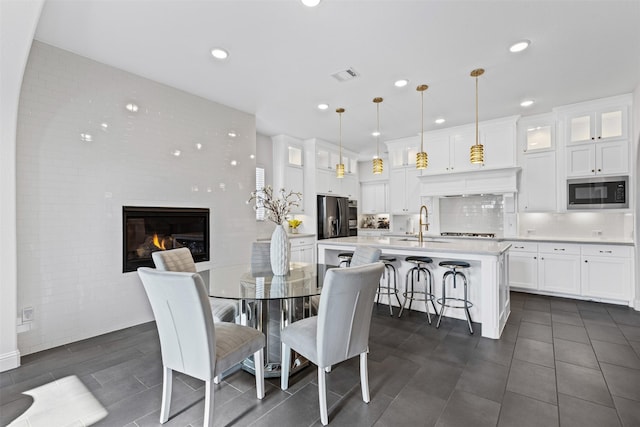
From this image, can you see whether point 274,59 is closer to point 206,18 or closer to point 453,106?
point 206,18

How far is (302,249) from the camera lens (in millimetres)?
5723

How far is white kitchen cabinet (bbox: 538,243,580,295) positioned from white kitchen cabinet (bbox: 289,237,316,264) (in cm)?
385

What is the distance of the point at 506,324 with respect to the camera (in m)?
3.41

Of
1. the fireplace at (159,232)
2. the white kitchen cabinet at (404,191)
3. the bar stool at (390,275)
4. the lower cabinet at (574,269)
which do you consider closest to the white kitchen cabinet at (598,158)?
the lower cabinet at (574,269)

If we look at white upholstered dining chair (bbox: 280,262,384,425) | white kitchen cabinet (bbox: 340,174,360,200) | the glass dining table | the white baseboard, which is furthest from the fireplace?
white kitchen cabinet (bbox: 340,174,360,200)

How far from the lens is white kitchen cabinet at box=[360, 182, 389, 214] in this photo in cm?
749

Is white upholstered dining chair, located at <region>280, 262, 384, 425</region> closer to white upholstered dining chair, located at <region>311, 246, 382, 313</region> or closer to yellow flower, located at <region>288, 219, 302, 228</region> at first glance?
white upholstered dining chair, located at <region>311, 246, 382, 313</region>

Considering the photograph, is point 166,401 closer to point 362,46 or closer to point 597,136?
point 362,46

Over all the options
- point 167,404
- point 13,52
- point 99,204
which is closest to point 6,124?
point 13,52

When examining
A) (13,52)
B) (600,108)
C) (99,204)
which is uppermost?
(600,108)

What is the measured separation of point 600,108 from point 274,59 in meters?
4.64

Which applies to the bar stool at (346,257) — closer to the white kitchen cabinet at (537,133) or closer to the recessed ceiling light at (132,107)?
the recessed ceiling light at (132,107)

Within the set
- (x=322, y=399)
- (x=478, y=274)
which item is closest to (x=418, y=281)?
(x=478, y=274)

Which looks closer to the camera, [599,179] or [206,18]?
[206,18]
